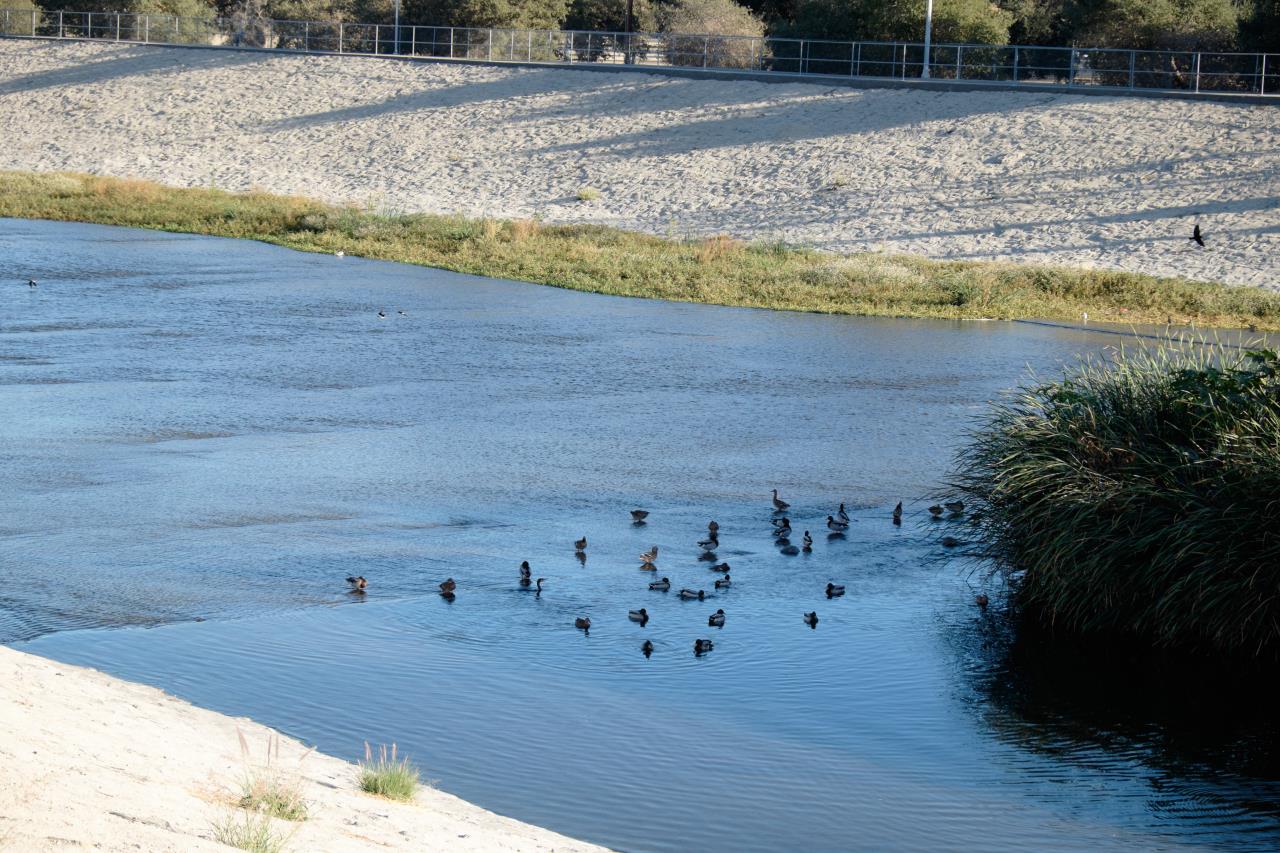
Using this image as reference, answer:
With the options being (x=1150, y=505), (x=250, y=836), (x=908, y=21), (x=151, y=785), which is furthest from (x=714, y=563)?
(x=908, y=21)

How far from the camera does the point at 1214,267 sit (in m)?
36.4

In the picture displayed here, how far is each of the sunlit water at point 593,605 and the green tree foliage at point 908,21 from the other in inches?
1483

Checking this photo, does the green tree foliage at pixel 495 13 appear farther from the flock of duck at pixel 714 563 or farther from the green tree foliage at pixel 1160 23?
the flock of duck at pixel 714 563

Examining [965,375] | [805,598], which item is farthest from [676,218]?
[805,598]

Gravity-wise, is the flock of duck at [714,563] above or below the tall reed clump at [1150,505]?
below

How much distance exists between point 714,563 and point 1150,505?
10.9 ft

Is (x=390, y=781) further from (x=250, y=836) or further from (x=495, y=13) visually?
(x=495, y=13)

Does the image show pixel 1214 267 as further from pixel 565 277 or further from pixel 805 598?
pixel 805 598

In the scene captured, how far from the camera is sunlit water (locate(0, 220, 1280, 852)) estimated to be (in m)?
8.40

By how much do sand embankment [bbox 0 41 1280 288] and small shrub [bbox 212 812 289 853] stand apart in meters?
33.4

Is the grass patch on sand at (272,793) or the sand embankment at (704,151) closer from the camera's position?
the grass patch on sand at (272,793)

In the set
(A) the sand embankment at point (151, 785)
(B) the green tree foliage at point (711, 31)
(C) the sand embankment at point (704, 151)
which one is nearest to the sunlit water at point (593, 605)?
(A) the sand embankment at point (151, 785)

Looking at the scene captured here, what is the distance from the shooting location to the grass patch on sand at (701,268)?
1228 inches

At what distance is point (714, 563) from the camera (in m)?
12.3
